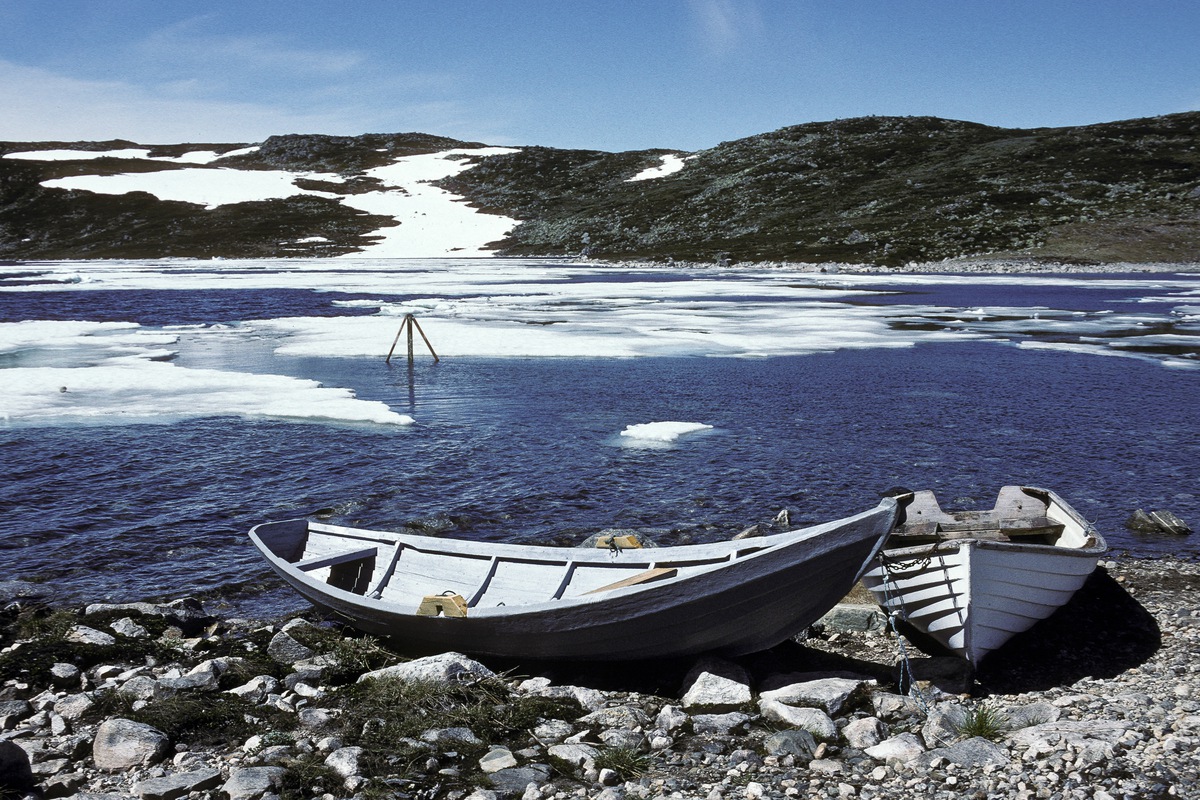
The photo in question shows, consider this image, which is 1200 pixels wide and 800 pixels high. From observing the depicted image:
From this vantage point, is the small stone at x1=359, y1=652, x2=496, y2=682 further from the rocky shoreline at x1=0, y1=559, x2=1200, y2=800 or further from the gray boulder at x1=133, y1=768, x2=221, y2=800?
the gray boulder at x1=133, y1=768, x2=221, y2=800

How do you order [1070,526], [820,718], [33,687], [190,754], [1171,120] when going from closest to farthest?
[190,754]
[820,718]
[33,687]
[1070,526]
[1171,120]

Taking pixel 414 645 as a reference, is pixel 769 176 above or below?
above

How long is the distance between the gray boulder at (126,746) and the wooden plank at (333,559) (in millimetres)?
2940

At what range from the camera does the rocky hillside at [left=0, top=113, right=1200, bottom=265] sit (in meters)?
93.2

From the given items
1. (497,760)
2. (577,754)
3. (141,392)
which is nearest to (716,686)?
(577,754)

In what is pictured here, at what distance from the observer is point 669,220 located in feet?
390

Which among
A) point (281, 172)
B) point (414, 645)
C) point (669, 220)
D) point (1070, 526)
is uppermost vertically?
point (281, 172)

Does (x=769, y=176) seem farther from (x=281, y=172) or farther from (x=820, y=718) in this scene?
(x=820, y=718)

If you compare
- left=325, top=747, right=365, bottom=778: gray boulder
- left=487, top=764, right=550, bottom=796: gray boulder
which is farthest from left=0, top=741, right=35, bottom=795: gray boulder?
left=487, top=764, right=550, bottom=796: gray boulder

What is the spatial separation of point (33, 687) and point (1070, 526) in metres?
10.8

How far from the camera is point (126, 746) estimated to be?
22.3 feet

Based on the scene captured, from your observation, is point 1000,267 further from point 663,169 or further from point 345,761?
point 345,761

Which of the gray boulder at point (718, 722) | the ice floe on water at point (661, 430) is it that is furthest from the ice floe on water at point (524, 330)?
the gray boulder at point (718, 722)

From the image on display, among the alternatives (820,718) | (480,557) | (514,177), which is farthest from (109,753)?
(514,177)
